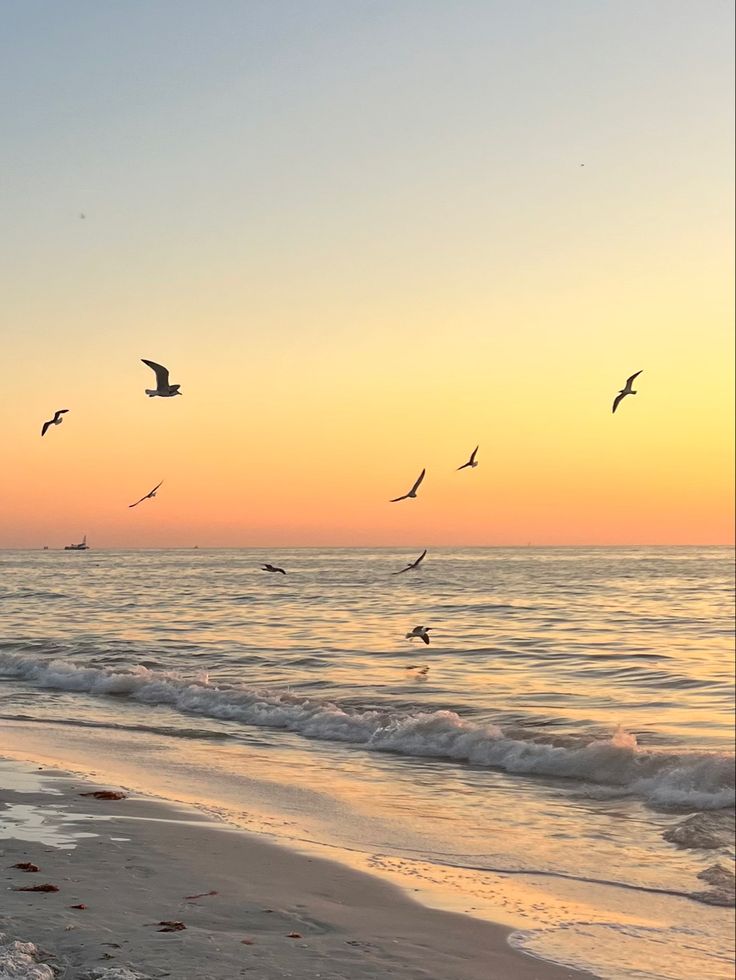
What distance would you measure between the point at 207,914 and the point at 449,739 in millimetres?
9488

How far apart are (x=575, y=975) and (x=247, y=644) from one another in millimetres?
24595

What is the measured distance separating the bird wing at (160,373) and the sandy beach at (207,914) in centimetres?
685

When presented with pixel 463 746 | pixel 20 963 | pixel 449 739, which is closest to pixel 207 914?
pixel 20 963

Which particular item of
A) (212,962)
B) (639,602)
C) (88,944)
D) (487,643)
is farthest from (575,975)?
(639,602)

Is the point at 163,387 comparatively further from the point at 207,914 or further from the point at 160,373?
the point at 207,914

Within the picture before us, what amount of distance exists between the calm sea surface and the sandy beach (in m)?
0.59

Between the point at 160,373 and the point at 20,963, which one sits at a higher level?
the point at 160,373

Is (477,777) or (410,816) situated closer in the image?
(410,816)

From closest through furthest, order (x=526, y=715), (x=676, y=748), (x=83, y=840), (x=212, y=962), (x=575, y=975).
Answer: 1. (x=212, y=962)
2. (x=575, y=975)
3. (x=83, y=840)
4. (x=676, y=748)
5. (x=526, y=715)

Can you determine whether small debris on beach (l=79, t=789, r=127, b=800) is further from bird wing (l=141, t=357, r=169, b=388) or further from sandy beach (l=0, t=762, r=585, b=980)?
bird wing (l=141, t=357, r=169, b=388)

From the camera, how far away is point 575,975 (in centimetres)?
733

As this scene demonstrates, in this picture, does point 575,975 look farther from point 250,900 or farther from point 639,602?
point 639,602

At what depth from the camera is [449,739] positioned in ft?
55.9

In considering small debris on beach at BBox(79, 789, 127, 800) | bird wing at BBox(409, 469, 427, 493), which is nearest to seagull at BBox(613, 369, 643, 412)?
bird wing at BBox(409, 469, 427, 493)
